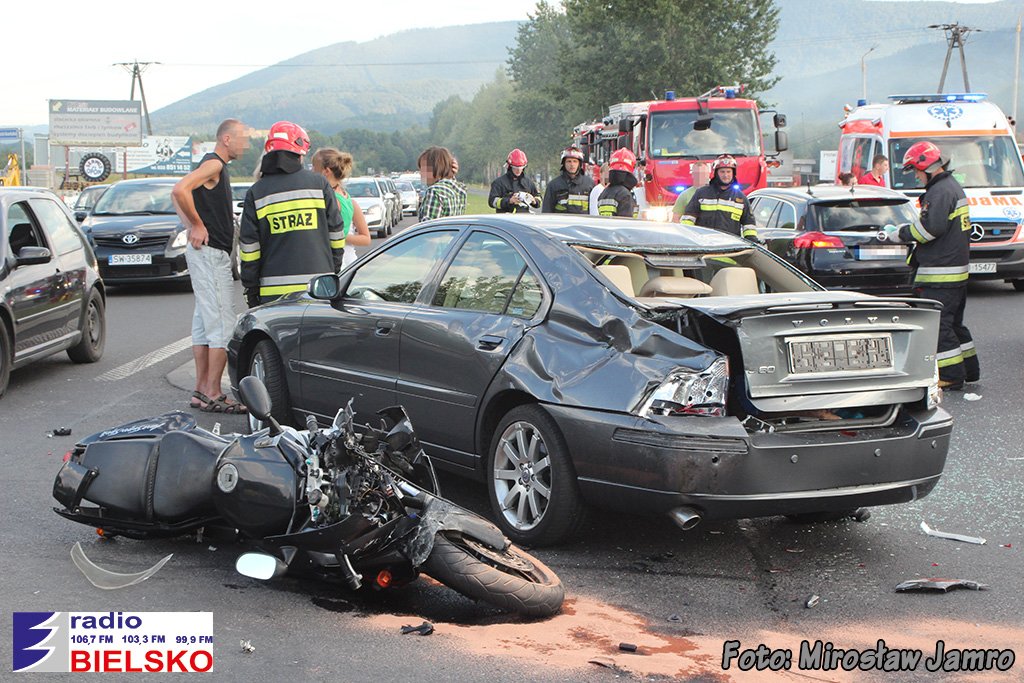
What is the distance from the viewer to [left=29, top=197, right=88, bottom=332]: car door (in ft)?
35.6

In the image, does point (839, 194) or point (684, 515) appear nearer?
point (684, 515)

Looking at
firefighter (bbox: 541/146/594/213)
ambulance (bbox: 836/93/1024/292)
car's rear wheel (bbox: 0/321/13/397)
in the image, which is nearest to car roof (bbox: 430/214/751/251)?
car's rear wheel (bbox: 0/321/13/397)

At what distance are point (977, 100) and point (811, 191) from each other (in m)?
6.32

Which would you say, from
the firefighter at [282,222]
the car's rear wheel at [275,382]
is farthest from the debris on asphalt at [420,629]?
the firefighter at [282,222]

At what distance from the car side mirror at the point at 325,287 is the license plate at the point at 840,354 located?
2874 mm

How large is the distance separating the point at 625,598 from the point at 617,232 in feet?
6.45

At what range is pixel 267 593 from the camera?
4973 millimetres

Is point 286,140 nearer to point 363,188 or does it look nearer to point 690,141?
point 690,141

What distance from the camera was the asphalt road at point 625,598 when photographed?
4250mm

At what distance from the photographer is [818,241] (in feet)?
47.0

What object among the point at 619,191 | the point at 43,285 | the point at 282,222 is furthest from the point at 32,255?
the point at 619,191

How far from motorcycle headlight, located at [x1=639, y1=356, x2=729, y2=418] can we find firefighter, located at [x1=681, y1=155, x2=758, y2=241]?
6.43 metres

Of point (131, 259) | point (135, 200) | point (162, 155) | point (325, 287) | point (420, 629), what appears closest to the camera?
→ point (420, 629)

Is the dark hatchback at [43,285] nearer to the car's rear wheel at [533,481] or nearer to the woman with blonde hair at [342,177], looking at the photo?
the woman with blonde hair at [342,177]
